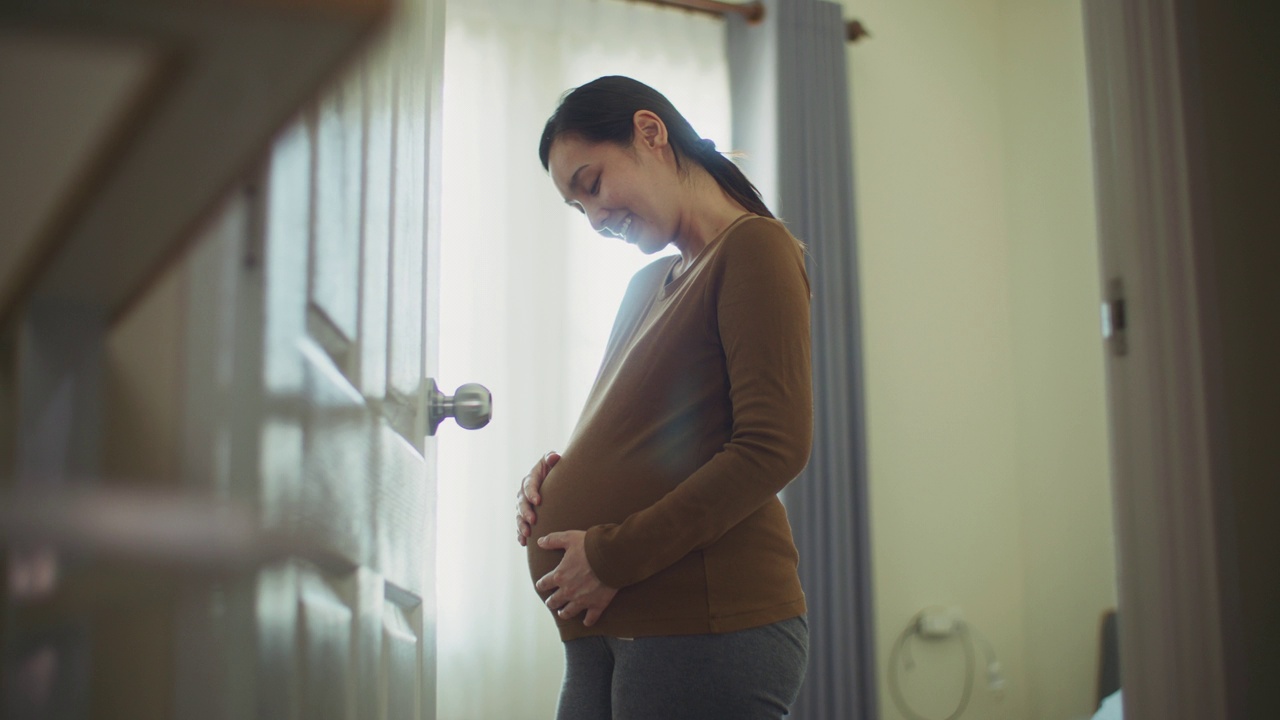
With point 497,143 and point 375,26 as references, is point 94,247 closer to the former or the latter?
point 375,26

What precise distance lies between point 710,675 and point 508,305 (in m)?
1.67

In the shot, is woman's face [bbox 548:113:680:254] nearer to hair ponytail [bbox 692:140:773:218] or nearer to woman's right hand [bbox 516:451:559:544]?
hair ponytail [bbox 692:140:773:218]

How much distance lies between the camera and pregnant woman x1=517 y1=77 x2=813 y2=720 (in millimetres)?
831

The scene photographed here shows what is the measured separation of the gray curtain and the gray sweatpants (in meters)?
1.57

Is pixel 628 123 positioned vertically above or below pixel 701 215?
above

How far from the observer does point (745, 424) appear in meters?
0.87

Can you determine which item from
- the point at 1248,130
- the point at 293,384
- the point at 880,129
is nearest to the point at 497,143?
the point at 880,129

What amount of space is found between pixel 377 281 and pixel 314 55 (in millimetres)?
212

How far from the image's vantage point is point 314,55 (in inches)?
9.1

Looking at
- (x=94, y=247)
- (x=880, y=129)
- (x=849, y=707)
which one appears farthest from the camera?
(x=880, y=129)

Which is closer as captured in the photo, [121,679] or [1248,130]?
[121,679]

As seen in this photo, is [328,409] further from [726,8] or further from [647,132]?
[726,8]

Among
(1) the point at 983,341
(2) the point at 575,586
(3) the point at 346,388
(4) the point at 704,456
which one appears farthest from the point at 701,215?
(1) the point at 983,341

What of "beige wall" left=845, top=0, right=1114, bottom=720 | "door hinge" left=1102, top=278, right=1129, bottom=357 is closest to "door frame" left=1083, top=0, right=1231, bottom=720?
"door hinge" left=1102, top=278, right=1129, bottom=357
